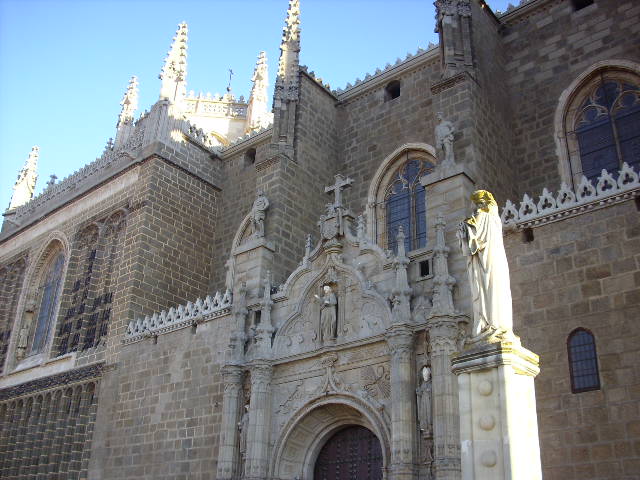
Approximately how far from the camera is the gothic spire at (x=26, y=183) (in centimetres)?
2926

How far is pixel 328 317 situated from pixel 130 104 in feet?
71.3

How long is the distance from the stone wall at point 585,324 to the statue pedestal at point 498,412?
3.38 metres

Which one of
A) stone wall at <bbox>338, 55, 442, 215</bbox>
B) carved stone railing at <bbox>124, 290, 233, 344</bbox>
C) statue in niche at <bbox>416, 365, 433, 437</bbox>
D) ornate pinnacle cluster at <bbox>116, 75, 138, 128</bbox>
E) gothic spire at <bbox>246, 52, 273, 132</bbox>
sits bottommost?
statue in niche at <bbox>416, 365, 433, 437</bbox>

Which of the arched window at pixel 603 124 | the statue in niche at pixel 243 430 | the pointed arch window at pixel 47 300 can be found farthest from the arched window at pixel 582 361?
the pointed arch window at pixel 47 300

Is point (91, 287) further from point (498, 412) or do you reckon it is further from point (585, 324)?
point (498, 412)

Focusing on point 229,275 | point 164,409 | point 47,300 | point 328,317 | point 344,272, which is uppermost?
point 47,300

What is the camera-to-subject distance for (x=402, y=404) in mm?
12102

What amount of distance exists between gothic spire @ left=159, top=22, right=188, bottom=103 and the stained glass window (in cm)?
1233

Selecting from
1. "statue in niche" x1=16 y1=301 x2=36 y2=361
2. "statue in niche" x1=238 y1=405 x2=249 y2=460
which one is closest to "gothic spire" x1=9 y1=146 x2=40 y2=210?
"statue in niche" x1=16 y1=301 x2=36 y2=361

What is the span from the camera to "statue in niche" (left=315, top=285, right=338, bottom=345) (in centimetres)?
1400

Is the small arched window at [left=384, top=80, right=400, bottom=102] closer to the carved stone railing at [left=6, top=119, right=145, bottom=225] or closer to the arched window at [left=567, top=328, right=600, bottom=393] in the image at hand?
the carved stone railing at [left=6, top=119, right=145, bottom=225]

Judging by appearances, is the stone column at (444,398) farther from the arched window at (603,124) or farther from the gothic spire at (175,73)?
the gothic spire at (175,73)

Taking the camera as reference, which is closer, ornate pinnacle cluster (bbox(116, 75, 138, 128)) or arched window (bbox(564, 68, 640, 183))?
arched window (bbox(564, 68, 640, 183))

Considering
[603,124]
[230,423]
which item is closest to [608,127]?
[603,124]
